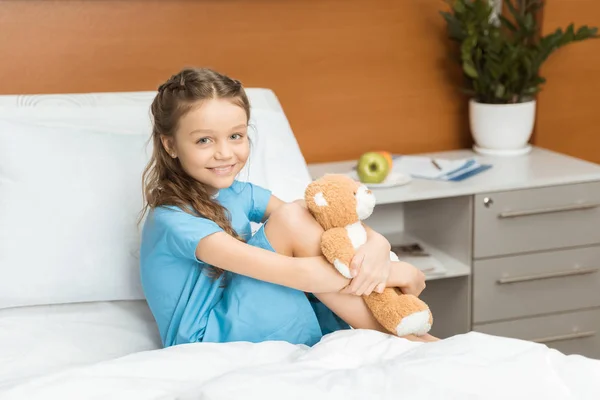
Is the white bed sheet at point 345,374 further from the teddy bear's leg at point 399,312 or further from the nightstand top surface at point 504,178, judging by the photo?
the nightstand top surface at point 504,178

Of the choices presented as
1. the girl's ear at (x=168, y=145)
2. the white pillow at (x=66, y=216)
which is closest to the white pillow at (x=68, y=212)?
the white pillow at (x=66, y=216)

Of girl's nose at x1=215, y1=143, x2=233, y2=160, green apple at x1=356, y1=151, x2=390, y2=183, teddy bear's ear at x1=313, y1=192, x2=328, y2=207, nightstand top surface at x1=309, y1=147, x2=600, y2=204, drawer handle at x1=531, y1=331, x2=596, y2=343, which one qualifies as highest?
girl's nose at x1=215, y1=143, x2=233, y2=160

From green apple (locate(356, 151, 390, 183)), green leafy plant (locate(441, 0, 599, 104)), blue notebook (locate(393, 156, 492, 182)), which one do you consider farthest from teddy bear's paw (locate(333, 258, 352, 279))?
green leafy plant (locate(441, 0, 599, 104))

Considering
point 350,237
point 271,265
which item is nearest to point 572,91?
point 350,237

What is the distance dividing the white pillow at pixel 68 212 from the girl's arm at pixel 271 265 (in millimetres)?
385

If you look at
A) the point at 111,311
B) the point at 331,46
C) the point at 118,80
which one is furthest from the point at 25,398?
the point at 331,46

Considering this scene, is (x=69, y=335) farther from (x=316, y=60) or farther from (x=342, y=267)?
(x=316, y=60)

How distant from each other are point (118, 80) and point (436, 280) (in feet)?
3.70

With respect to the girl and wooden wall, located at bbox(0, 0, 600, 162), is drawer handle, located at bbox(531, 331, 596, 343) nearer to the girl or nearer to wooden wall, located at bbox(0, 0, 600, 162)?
wooden wall, located at bbox(0, 0, 600, 162)

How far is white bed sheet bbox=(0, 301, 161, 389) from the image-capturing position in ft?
5.11

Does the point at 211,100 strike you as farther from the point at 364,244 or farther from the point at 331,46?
the point at 331,46

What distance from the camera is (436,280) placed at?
2.44 m

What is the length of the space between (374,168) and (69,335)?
101 cm

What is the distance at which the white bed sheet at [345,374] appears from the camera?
116cm
